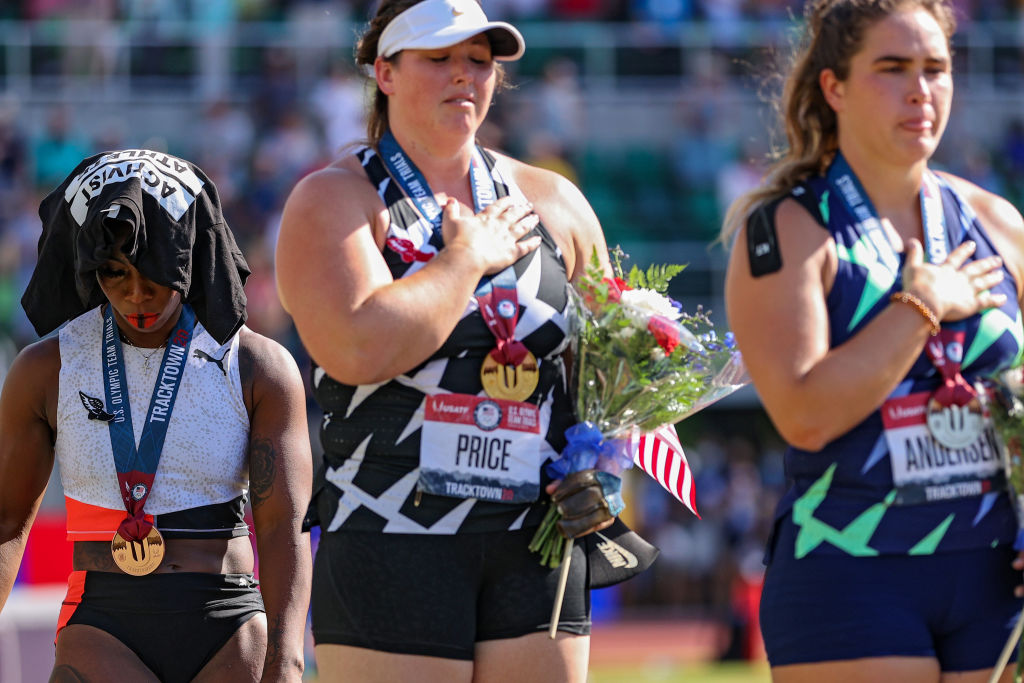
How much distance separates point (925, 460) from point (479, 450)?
1.00 m

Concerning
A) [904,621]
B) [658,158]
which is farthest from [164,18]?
[904,621]

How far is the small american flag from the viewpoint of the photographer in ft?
12.8

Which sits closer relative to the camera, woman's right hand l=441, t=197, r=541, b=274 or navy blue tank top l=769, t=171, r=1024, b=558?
navy blue tank top l=769, t=171, r=1024, b=558

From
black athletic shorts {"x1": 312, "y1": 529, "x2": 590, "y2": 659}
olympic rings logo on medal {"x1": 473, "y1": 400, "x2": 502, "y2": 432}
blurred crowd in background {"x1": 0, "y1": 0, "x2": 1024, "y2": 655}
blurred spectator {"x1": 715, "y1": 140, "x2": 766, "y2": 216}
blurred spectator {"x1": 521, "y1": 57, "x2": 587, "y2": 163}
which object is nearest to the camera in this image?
black athletic shorts {"x1": 312, "y1": 529, "x2": 590, "y2": 659}

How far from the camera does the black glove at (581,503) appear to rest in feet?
11.6

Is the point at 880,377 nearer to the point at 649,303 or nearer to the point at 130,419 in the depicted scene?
the point at 649,303

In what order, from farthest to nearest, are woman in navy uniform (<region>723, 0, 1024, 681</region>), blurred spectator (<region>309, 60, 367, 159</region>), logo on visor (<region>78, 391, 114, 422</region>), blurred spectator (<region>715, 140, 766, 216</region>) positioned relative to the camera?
1. blurred spectator (<region>715, 140, 766, 216</region>)
2. blurred spectator (<region>309, 60, 367, 159</region>)
3. logo on visor (<region>78, 391, 114, 422</region>)
4. woman in navy uniform (<region>723, 0, 1024, 681</region>)

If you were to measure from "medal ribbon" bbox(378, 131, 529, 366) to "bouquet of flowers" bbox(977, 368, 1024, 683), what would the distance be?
1071mm

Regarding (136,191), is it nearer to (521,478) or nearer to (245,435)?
Result: (245,435)

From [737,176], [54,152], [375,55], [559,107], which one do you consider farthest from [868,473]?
[559,107]

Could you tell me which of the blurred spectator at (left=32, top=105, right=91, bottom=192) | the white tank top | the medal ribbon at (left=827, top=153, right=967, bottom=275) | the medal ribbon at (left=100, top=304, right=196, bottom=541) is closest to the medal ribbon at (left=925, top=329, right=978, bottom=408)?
the medal ribbon at (left=827, top=153, right=967, bottom=275)

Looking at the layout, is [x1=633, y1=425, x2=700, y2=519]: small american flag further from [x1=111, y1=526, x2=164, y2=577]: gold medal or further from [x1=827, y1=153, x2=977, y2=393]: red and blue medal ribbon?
[x1=111, y1=526, x2=164, y2=577]: gold medal

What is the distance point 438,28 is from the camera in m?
3.70

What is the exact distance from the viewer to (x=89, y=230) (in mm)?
3584
